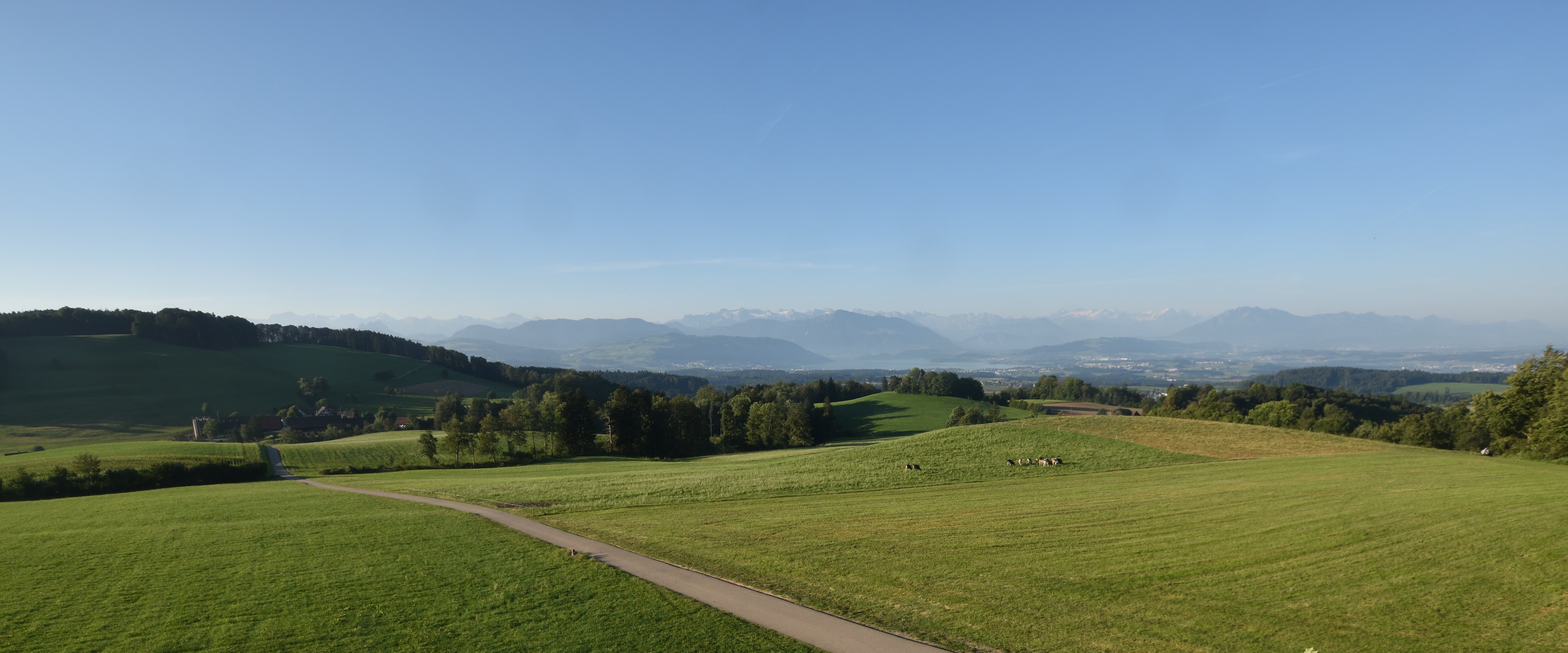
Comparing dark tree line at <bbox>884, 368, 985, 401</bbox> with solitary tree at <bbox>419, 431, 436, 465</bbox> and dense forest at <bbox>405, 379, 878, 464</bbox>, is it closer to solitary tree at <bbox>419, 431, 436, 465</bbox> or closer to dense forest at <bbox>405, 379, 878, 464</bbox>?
dense forest at <bbox>405, 379, 878, 464</bbox>

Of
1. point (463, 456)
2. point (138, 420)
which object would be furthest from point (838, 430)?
point (138, 420)

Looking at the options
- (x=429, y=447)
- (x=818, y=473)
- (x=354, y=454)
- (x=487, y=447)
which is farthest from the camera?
(x=354, y=454)

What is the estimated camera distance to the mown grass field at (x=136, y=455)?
1794 inches

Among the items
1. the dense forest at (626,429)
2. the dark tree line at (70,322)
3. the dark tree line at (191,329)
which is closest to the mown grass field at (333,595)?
the dense forest at (626,429)

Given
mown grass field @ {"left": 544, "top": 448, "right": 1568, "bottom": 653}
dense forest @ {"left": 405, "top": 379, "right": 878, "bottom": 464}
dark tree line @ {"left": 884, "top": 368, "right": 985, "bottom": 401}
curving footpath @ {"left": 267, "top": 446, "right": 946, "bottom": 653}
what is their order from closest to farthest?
mown grass field @ {"left": 544, "top": 448, "right": 1568, "bottom": 653}, curving footpath @ {"left": 267, "top": 446, "right": 946, "bottom": 653}, dense forest @ {"left": 405, "top": 379, "right": 878, "bottom": 464}, dark tree line @ {"left": 884, "top": 368, "right": 985, "bottom": 401}

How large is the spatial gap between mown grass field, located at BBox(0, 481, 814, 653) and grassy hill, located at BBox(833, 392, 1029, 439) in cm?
7287

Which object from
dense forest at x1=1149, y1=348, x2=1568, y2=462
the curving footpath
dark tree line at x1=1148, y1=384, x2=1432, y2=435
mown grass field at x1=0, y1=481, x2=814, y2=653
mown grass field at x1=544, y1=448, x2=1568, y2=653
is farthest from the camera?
dark tree line at x1=1148, y1=384, x2=1432, y2=435

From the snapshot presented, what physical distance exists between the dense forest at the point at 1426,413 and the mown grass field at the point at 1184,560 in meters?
14.2

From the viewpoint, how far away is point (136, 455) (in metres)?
53.4

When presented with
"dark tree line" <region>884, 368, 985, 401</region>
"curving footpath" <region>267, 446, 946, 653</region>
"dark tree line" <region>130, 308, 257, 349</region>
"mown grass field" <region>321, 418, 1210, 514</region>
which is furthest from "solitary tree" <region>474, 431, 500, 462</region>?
"dark tree line" <region>130, 308, 257, 349</region>

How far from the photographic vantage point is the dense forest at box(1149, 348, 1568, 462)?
112ft

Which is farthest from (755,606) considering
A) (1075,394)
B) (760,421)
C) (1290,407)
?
(1075,394)

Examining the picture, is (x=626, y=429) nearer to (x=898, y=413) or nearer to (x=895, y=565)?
(x=898, y=413)

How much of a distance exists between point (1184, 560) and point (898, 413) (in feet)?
298
